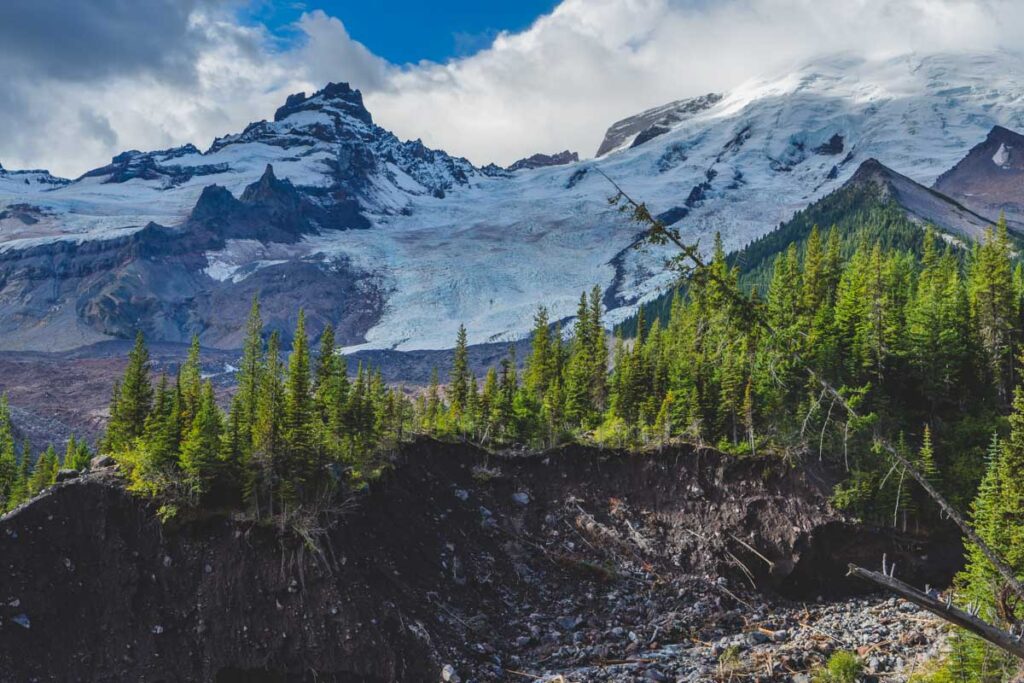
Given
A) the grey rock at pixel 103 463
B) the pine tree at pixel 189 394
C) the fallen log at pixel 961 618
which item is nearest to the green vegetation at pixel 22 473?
the pine tree at pixel 189 394

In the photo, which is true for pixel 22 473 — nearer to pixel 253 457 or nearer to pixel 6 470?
pixel 6 470

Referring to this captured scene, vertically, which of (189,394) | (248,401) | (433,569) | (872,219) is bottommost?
(433,569)

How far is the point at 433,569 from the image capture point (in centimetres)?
3369

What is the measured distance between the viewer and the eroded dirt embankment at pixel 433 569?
26844mm

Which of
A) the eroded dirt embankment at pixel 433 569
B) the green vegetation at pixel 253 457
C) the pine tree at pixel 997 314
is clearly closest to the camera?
the eroded dirt embankment at pixel 433 569

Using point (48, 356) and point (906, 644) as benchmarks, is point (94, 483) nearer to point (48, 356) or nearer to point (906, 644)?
point (906, 644)

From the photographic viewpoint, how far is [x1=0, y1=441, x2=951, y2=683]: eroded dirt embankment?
26.8 metres

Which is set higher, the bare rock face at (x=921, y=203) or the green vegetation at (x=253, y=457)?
the bare rock face at (x=921, y=203)

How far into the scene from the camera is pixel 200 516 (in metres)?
29.6

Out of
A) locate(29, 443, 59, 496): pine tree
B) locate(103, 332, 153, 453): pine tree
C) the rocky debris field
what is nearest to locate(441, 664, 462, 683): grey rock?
the rocky debris field

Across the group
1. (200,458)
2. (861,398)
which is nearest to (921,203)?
(861,398)

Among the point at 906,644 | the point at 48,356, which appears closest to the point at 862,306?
the point at 906,644

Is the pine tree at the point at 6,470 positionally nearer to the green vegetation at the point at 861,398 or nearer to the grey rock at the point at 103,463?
the grey rock at the point at 103,463

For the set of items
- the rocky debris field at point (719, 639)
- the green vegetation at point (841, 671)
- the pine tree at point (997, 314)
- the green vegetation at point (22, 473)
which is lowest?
the rocky debris field at point (719, 639)
